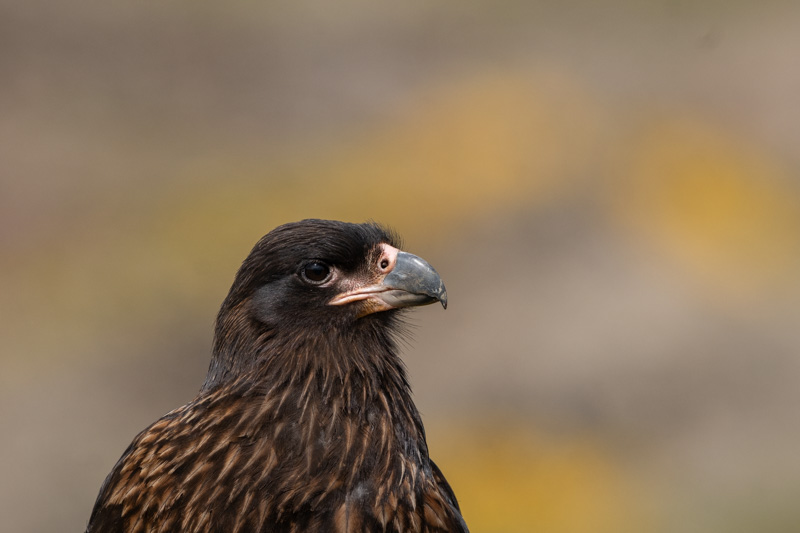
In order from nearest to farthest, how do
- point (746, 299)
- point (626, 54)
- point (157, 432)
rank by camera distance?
point (157, 432) < point (746, 299) < point (626, 54)

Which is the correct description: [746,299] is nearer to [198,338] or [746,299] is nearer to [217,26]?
[198,338]

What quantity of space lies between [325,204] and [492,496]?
4.34 m

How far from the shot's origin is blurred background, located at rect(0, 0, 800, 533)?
30.6 ft

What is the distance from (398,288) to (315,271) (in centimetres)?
30

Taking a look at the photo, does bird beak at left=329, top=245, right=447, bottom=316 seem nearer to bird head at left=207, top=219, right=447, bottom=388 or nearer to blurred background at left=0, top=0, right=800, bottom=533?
bird head at left=207, top=219, right=447, bottom=388

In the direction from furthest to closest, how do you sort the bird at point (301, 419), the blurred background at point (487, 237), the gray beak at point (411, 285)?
the blurred background at point (487, 237)
the gray beak at point (411, 285)
the bird at point (301, 419)

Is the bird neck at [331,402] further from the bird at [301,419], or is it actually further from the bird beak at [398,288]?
the bird beak at [398,288]

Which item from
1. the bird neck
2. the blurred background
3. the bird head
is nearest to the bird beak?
the bird head

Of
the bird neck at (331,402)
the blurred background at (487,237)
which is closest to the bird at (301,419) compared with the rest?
the bird neck at (331,402)

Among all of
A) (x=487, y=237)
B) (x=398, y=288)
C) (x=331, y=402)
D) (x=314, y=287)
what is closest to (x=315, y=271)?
(x=314, y=287)

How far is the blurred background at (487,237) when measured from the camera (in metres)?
9.32

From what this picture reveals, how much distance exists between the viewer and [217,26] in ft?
54.3

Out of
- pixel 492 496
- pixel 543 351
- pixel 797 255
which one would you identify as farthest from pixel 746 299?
pixel 492 496

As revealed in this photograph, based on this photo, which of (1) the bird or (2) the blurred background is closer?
(1) the bird
